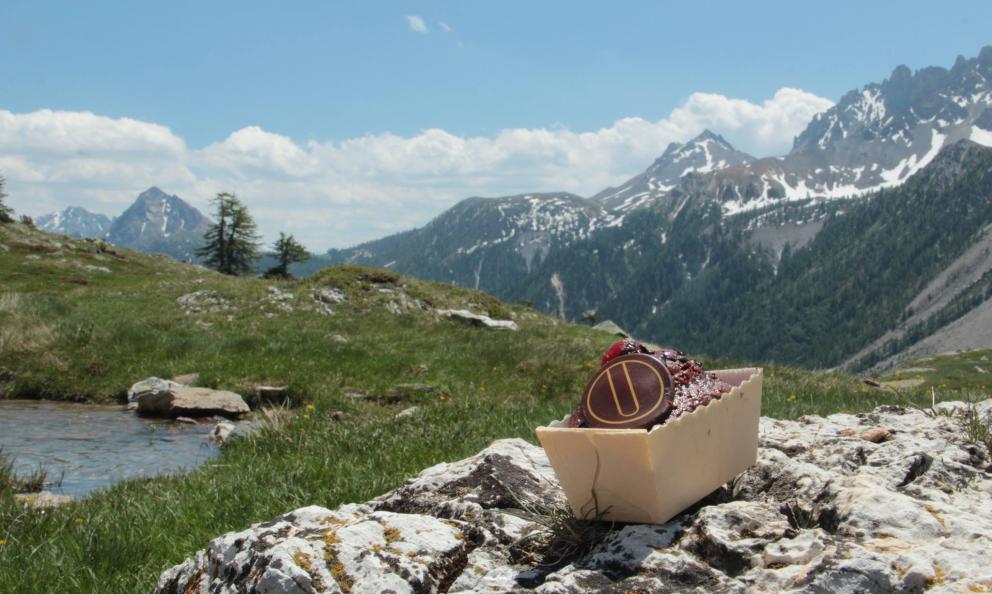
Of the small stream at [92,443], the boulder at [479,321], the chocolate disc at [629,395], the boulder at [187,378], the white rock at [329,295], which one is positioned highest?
the chocolate disc at [629,395]

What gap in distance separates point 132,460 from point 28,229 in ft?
205

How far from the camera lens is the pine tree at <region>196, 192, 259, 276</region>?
87250 millimetres

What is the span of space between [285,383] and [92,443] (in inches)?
182

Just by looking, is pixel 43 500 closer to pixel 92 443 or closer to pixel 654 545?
pixel 92 443

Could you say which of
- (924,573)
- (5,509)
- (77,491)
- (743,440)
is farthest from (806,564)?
(77,491)

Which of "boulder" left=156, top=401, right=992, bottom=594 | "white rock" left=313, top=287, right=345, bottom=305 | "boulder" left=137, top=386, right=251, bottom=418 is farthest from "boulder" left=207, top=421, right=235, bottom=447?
"white rock" left=313, top=287, right=345, bottom=305

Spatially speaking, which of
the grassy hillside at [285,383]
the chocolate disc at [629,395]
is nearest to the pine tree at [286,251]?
the grassy hillside at [285,383]

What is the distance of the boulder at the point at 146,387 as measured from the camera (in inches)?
554

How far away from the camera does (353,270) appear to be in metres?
33.0

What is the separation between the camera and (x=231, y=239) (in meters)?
88.9

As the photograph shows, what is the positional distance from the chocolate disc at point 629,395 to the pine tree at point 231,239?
295 ft

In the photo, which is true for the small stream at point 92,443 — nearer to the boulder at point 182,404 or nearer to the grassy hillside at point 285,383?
the boulder at point 182,404

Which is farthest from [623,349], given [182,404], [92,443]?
[182,404]

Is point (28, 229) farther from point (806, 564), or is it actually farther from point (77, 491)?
point (806, 564)
